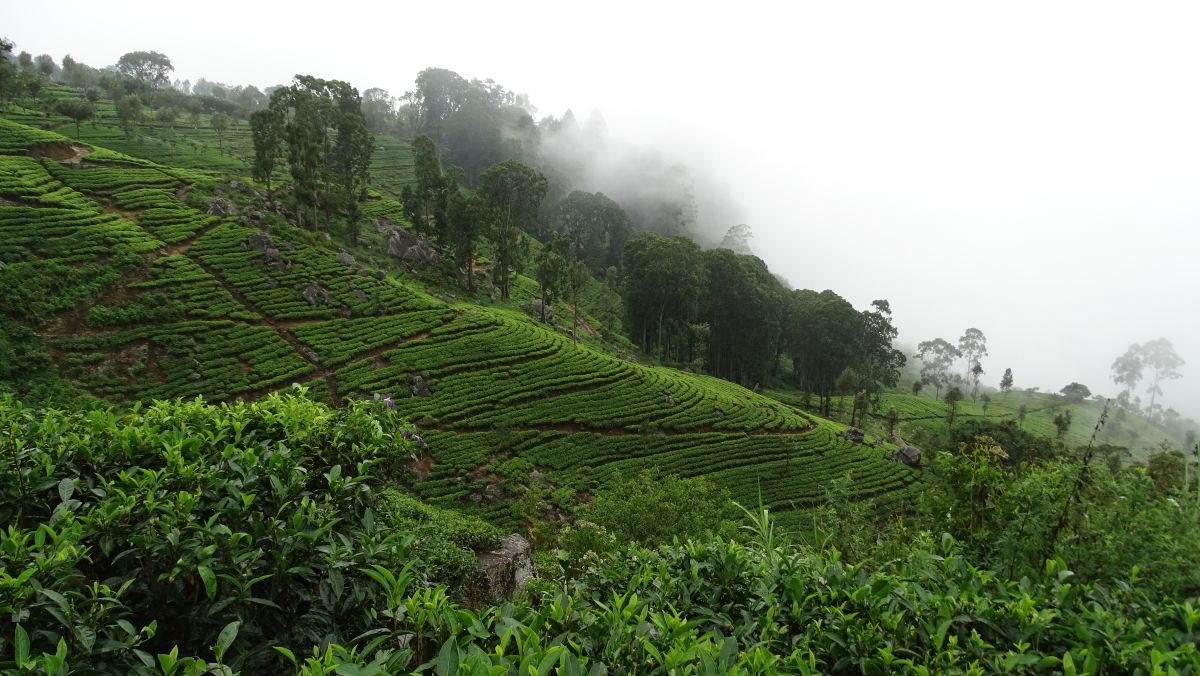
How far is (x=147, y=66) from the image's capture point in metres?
113

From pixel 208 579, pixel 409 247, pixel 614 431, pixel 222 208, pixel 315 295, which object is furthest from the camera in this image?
pixel 409 247

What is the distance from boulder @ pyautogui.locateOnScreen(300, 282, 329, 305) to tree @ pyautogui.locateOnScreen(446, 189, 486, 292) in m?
16.0

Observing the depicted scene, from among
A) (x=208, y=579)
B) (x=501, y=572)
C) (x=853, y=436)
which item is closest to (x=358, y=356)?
(x=501, y=572)

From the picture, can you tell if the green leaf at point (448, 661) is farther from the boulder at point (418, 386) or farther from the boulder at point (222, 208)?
the boulder at point (222, 208)

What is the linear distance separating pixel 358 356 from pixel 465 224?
21883 mm

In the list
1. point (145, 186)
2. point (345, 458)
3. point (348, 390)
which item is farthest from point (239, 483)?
point (145, 186)

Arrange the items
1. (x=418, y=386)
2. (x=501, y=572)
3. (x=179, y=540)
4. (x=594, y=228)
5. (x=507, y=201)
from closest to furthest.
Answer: (x=179, y=540), (x=501, y=572), (x=418, y=386), (x=507, y=201), (x=594, y=228)

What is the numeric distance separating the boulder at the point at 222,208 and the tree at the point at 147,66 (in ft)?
332

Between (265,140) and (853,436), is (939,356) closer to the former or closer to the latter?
(853,436)

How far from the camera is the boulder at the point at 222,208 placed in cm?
4147

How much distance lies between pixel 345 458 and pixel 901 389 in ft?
351

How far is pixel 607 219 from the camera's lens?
96562 millimetres

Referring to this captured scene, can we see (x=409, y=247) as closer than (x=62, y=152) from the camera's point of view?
No

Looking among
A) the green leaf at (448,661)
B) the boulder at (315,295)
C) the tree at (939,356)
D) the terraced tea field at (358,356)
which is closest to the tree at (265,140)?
the terraced tea field at (358,356)
